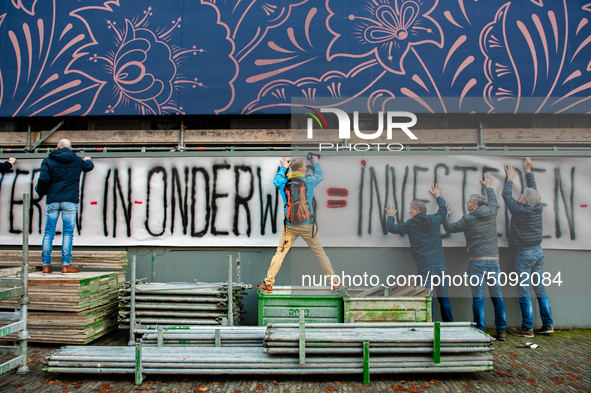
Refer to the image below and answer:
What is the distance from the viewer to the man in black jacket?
594 cm

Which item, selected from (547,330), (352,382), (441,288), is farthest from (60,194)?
(547,330)

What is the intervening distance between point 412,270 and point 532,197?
217cm

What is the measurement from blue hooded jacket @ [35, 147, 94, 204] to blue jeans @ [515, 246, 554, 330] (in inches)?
282

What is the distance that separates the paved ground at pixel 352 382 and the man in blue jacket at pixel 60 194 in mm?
1612

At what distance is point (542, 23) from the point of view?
36.9 ft

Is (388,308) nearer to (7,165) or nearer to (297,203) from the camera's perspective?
(297,203)

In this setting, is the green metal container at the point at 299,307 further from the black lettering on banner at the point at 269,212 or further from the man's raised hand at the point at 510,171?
the man's raised hand at the point at 510,171

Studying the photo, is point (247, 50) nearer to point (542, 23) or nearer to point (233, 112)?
point (233, 112)

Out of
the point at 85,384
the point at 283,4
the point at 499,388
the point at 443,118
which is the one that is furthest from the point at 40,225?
the point at 443,118

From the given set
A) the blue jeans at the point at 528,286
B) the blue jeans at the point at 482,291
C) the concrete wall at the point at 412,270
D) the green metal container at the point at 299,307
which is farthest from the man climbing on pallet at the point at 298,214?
the blue jeans at the point at 528,286

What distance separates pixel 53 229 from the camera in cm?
539

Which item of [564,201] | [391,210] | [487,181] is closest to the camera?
[487,181]

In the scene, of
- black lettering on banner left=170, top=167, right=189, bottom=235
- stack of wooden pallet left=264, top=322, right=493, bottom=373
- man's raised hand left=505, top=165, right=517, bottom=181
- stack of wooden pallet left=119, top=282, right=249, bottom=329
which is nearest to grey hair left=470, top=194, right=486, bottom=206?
man's raised hand left=505, top=165, right=517, bottom=181

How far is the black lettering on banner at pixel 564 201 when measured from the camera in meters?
5.99
